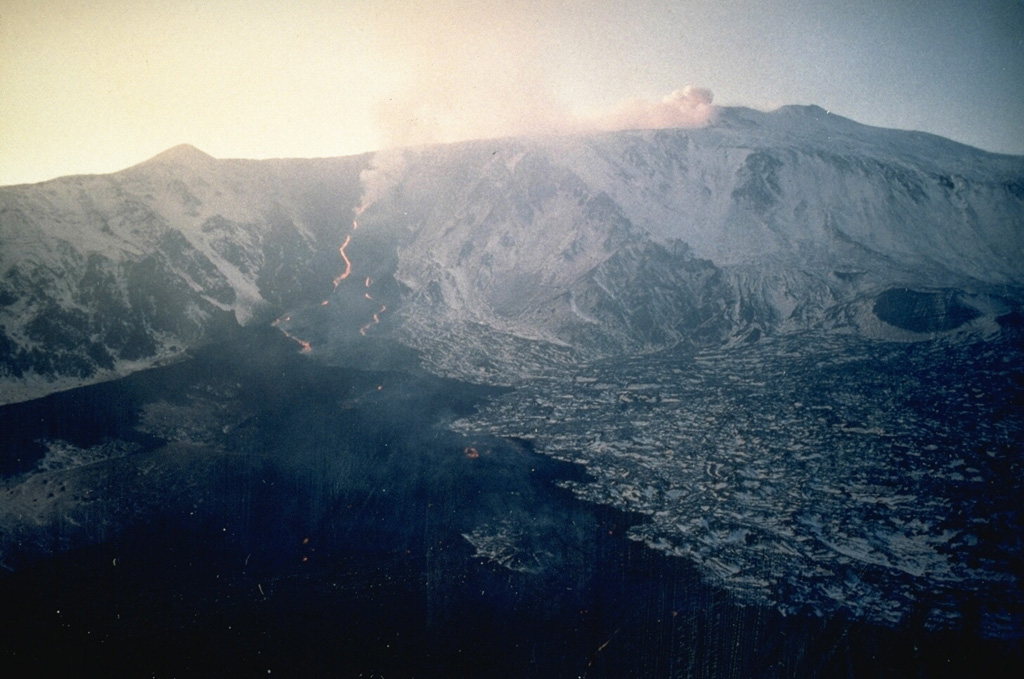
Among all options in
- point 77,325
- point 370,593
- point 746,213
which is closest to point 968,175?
point 746,213

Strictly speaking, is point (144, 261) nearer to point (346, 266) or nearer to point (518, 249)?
point (346, 266)

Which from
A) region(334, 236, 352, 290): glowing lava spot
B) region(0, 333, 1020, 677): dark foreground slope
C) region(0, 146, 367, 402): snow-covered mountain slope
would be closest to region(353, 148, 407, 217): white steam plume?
region(0, 146, 367, 402): snow-covered mountain slope

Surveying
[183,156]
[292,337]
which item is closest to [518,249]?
[292,337]

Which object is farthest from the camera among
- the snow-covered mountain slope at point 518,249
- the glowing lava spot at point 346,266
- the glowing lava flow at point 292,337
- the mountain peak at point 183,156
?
the mountain peak at point 183,156

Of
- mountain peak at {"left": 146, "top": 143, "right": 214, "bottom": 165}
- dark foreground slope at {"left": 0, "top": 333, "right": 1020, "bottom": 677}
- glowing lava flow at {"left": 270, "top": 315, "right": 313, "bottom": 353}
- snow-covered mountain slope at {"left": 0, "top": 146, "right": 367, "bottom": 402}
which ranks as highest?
mountain peak at {"left": 146, "top": 143, "right": 214, "bottom": 165}

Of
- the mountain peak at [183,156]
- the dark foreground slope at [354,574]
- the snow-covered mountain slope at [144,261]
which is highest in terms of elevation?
the mountain peak at [183,156]

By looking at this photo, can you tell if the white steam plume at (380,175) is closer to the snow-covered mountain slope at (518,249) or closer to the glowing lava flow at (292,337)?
the snow-covered mountain slope at (518,249)


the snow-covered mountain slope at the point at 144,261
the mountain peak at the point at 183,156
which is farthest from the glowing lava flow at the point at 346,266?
the mountain peak at the point at 183,156

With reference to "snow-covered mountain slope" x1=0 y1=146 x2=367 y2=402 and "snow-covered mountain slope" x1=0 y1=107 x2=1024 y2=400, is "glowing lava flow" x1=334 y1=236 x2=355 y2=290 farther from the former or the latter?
"snow-covered mountain slope" x1=0 y1=146 x2=367 y2=402

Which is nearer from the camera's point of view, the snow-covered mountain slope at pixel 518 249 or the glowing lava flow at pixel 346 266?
the snow-covered mountain slope at pixel 518 249
